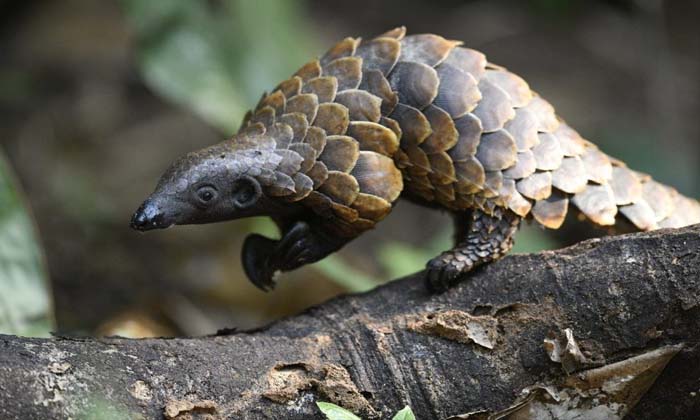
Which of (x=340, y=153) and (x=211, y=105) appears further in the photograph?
(x=211, y=105)

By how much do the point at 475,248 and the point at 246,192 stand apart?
75cm

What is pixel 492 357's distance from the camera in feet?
8.89

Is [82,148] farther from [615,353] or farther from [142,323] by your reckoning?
[615,353]

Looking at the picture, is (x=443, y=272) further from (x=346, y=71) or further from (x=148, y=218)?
(x=148, y=218)

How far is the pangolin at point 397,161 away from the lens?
2.87 meters

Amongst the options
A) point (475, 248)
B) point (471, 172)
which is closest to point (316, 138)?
point (471, 172)

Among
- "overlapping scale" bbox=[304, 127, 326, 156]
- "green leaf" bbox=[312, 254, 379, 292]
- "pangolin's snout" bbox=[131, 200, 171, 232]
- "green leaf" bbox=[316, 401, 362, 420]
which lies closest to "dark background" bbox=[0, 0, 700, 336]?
"green leaf" bbox=[312, 254, 379, 292]

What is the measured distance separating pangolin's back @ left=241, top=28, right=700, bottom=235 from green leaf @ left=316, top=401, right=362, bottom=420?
665 millimetres

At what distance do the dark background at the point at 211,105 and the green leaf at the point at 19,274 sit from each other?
3.22 feet

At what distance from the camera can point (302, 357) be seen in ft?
9.08

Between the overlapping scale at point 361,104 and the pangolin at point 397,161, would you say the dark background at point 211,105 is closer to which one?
the pangolin at point 397,161

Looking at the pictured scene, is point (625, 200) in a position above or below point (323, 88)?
below

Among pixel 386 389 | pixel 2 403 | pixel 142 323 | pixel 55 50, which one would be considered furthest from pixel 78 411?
pixel 55 50

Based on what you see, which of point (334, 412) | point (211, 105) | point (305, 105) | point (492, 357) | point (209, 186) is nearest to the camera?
point (334, 412)
